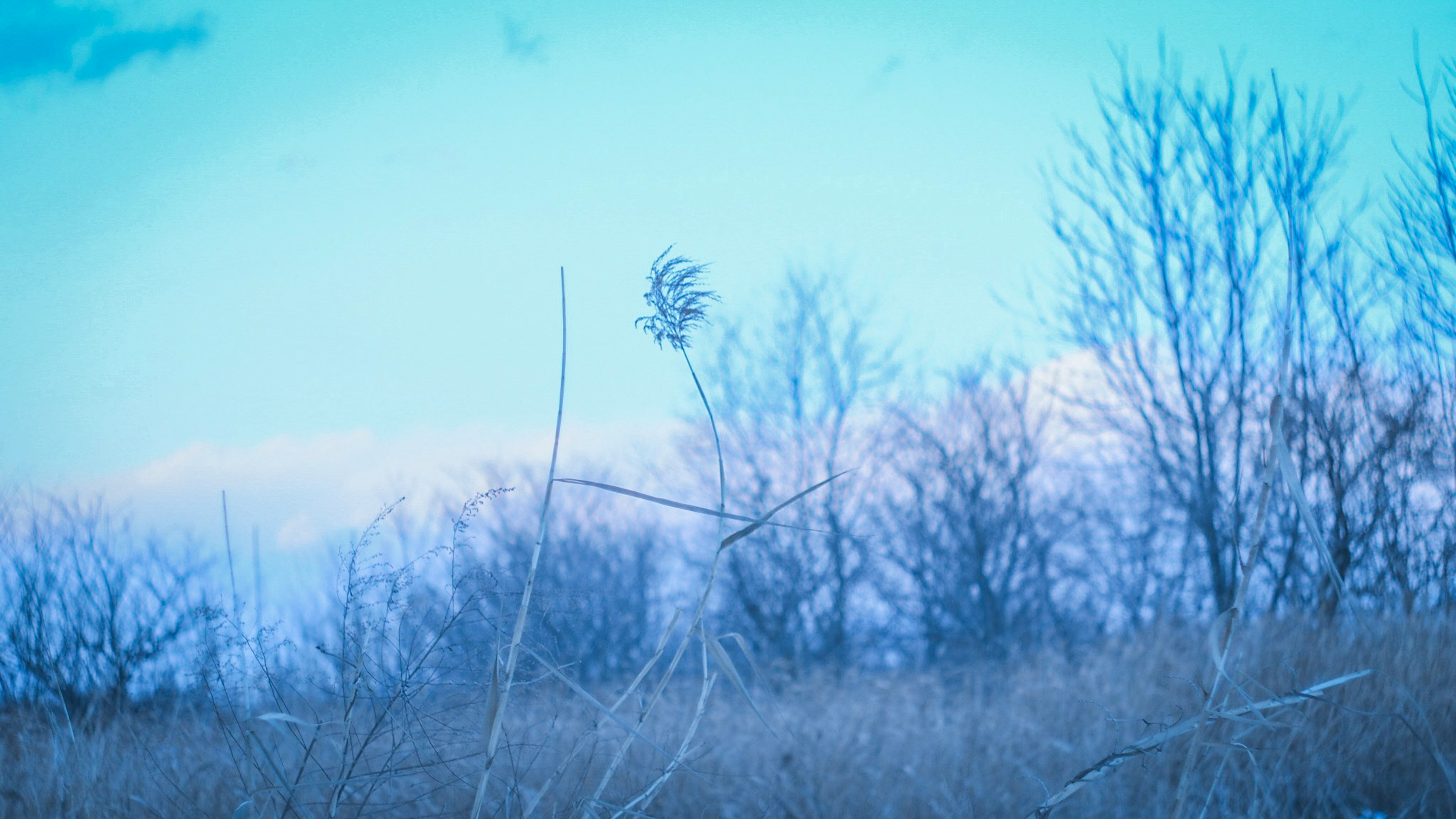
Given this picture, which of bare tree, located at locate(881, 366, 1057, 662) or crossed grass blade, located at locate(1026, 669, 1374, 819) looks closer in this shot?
crossed grass blade, located at locate(1026, 669, 1374, 819)

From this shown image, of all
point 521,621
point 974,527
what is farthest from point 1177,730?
point 974,527

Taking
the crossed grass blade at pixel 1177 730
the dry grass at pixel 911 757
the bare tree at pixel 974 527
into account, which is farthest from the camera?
the bare tree at pixel 974 527

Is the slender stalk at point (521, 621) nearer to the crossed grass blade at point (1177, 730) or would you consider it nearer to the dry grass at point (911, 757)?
the dry grass at point (911, 757)

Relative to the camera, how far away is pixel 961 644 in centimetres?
1190

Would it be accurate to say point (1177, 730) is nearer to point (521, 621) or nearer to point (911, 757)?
point (521, 621)

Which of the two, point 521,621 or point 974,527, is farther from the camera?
point 974,527

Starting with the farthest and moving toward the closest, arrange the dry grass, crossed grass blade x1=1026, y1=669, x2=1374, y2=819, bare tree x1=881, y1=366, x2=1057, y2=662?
bare tree x1=881, y1=366, x2=1057, y2=662 < the dry grass < crossed grass blade x1=1026, y1=669, x2=1374, y2=819

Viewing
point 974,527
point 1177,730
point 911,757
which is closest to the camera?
point 1177,730

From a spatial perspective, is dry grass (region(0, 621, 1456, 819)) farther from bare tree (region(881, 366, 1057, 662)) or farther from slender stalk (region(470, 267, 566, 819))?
bare tree (region(881, 366, 1057, 662))

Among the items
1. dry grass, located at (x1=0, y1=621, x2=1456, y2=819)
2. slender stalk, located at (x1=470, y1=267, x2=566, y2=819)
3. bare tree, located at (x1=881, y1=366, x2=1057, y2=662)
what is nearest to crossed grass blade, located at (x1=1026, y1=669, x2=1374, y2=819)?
dry grass, located at (x1=0, y1=621, x2=1456, y2=819)

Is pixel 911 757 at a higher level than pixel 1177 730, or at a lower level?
lower

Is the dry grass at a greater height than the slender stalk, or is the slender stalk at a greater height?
the slender stalk

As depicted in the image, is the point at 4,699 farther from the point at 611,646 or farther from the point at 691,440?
the point at 691,440

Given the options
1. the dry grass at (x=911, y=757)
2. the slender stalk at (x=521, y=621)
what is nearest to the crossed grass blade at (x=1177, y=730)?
the dry grass at (x=911, y=757)
